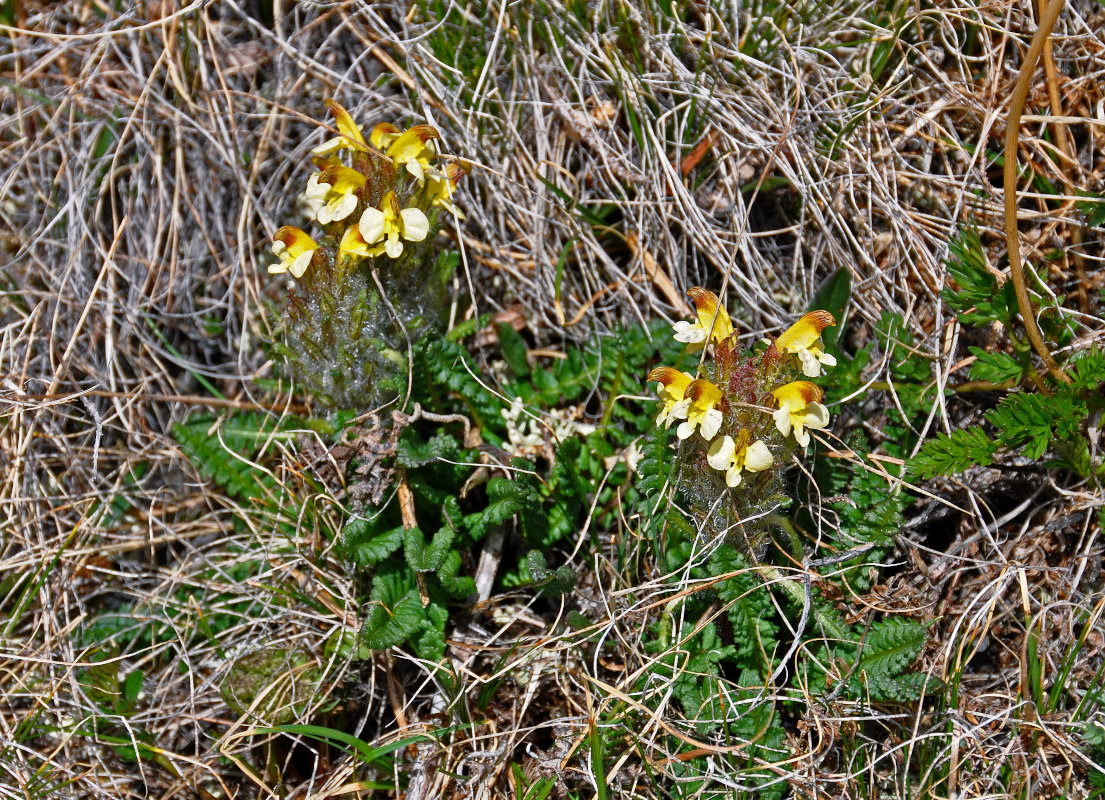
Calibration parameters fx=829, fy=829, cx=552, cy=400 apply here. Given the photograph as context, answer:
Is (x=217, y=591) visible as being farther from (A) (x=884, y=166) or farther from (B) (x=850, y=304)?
(A) (x=884, y=166)

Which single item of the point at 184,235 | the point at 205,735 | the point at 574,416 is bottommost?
the point at 205,735

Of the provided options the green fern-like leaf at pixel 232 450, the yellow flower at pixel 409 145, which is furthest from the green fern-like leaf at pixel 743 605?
the green fern-like leaf at pixel 232 450

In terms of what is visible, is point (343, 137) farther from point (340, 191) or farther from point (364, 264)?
point (364, 264)

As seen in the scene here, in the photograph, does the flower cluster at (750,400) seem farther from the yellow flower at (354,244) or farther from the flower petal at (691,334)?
the yellow flower at (354,244)

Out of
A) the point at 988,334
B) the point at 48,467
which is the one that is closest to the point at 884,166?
the point at 988,334

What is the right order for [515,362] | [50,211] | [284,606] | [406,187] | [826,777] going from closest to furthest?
[826,777]
[406,187]
[284,606]
[515,362]
[50,211]

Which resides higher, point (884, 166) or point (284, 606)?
point (884, 166)

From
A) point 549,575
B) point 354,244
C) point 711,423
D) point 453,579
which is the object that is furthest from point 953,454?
point 354,244
